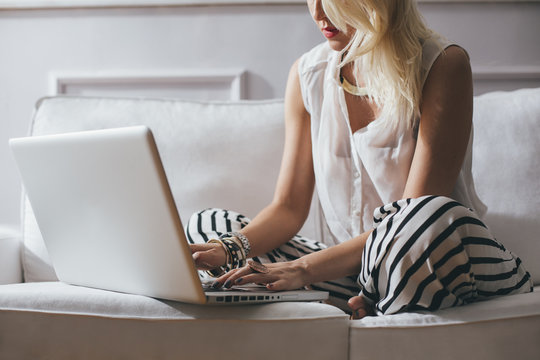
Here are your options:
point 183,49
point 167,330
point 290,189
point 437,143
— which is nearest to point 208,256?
point 167,330

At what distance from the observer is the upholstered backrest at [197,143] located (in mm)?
1339

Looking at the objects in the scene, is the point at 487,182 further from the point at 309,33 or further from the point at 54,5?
the point at 54,5

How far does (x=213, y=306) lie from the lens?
74 centimetres

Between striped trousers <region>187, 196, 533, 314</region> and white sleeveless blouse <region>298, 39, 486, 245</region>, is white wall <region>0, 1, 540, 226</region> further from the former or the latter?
striped trousers <region>187, 196, 533, 314</region>

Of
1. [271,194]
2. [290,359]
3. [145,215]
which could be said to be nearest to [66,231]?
[145,215]

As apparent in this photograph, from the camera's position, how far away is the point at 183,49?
1.71 metres

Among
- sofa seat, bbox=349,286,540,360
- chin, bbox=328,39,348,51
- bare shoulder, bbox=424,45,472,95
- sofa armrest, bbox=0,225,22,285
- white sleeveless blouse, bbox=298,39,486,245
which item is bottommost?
sofa armrest, bbox=0,225,22,285

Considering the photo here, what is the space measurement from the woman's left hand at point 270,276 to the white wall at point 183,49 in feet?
3.02

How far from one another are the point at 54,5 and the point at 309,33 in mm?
796

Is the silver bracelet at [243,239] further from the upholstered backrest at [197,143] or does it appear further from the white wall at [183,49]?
the white wall at [183,49]

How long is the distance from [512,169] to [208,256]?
0.77 metres

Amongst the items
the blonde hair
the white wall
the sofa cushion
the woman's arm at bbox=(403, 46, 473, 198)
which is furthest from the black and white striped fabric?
the white wall

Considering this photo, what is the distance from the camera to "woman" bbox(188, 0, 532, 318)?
78 centimetres

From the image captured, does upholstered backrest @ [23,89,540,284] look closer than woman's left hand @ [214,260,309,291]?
No
